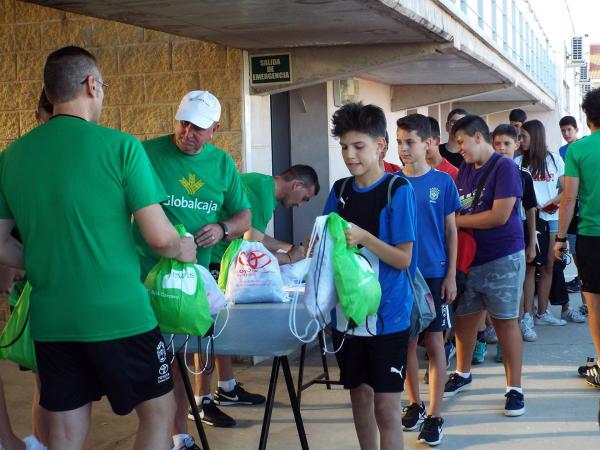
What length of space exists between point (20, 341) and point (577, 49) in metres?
42.0

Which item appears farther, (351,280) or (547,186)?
(547,186)

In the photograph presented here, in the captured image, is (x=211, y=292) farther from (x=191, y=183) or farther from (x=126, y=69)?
(x=126, y=69)

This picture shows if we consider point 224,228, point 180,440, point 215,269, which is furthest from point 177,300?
point 215,269

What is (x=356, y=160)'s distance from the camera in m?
3.92

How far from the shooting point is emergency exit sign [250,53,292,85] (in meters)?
7.02

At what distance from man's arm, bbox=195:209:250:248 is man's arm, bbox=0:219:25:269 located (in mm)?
1324

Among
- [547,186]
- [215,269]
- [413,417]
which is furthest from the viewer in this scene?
[547,186]

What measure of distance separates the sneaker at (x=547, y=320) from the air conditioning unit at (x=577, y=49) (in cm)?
3558

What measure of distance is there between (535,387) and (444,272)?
5.43 ft

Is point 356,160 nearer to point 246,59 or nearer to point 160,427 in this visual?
point 160,427

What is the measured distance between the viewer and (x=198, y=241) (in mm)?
4672

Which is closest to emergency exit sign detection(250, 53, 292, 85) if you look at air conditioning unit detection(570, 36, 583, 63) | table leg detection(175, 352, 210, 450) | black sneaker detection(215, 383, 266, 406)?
black sneaker detection(215, 383, 266, 406)

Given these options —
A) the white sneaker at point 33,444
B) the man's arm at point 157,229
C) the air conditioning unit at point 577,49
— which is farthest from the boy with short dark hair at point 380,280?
the air conditioning unit at point 577,49

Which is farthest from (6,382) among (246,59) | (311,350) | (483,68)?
(483,68)
